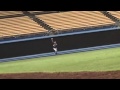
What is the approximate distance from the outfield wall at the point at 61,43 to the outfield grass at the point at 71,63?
0.29 metres

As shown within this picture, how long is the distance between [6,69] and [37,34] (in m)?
3.16

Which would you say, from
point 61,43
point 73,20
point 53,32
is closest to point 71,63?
point 61,43

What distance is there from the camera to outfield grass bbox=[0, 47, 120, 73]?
22.3 ft

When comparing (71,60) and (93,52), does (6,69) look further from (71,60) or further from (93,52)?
(93,52)

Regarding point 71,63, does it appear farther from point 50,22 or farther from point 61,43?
point 50,22

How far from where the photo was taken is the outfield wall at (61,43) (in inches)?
356

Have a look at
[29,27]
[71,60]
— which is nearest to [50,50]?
[71,60]

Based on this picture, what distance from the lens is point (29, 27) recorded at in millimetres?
11492

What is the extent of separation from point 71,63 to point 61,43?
170 centimetres

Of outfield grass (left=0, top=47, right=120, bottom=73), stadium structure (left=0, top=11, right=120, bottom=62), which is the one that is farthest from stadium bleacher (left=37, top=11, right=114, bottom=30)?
outfield grass (left=0, top=47, right=120, bottom=73)

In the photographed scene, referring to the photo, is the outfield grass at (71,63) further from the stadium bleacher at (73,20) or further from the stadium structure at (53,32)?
the stadium bleacher at (73,20)

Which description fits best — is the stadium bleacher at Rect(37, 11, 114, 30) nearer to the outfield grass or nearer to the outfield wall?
the outfield wall
